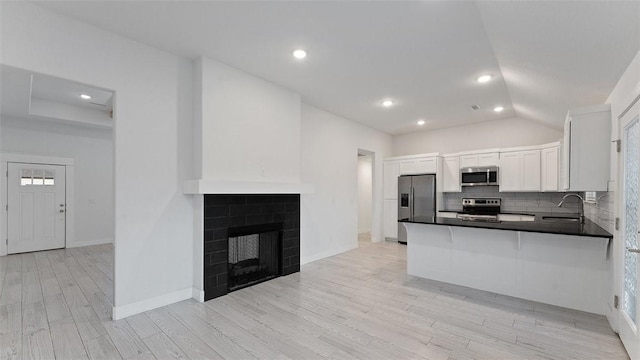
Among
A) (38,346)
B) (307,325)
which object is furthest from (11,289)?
(307,325)

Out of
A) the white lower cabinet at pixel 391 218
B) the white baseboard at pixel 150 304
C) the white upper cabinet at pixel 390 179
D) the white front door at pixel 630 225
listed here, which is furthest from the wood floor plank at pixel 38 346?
the white upper cabinet at pixel 390 179

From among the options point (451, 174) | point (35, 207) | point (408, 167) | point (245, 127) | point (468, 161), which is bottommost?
point (35, 207)

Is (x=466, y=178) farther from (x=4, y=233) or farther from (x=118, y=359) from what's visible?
(x=4, y=233)

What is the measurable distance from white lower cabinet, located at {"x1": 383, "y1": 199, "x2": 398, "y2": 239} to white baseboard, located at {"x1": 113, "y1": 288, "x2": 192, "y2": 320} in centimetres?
497

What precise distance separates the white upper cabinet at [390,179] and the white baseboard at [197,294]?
16.6 ft

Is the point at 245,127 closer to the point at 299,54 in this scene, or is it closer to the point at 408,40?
the point at 299,54

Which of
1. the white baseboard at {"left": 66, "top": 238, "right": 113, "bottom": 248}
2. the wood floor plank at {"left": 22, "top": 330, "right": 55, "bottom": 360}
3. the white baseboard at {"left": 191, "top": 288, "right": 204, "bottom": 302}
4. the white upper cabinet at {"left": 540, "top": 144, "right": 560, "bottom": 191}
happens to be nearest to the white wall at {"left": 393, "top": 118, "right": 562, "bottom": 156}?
the white upper cabinet at {"left": 540, "top": 144, "right": 560, "bottom": 191}

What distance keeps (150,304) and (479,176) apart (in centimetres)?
625

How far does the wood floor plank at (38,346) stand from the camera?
89.4 inches

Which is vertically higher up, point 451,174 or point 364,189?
point 451,174

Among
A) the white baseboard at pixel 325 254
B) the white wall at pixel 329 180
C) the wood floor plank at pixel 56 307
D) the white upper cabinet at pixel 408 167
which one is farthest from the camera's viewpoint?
the white upper cabinet at pixel 408 167

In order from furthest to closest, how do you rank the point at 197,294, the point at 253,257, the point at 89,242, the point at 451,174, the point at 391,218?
the point at 391,218 < the point at 89,242 < the point at 451,174 < the point at 253,257 < the point at 197,294

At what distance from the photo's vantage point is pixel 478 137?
21.4 ft

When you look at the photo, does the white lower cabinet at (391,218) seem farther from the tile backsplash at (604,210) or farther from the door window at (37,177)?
the door window at (37,177)
